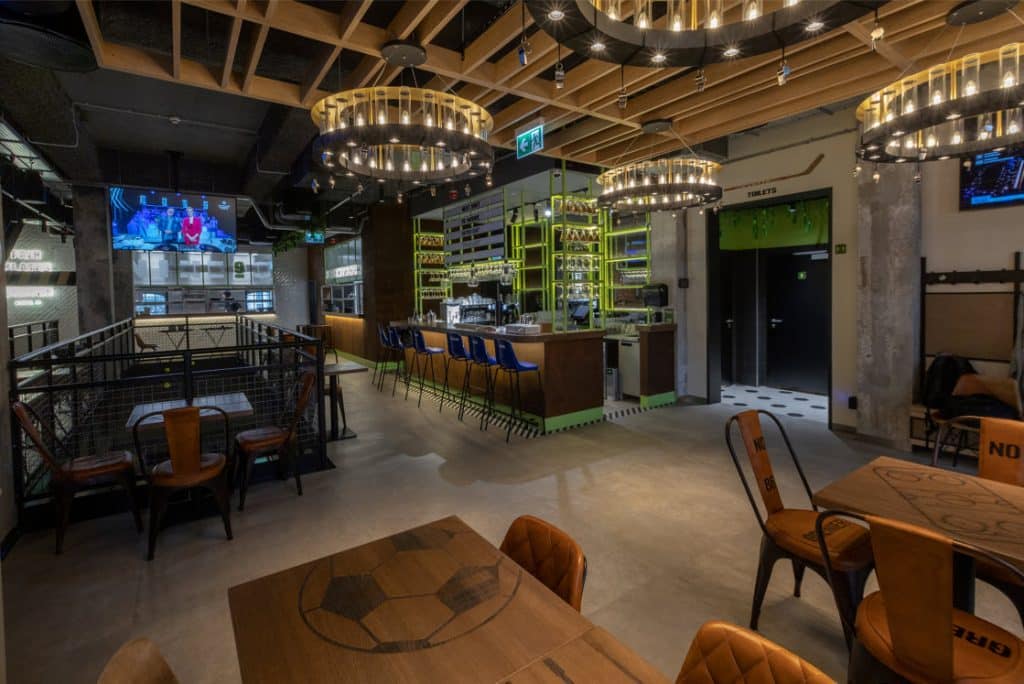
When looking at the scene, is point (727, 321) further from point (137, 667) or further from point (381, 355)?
point (137, 667)

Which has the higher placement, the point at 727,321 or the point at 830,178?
the point at 830,178

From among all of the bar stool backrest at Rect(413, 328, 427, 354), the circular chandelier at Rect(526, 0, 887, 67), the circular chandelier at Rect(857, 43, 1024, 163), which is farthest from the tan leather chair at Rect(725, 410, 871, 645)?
the bar stool backrest at Rect(413, 328, 427, 354)

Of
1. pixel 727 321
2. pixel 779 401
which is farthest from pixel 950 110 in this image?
pixel 727 321

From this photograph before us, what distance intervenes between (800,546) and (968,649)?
2.07 feet

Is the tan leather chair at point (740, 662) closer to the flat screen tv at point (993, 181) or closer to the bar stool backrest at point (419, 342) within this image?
the flat screen tv at point (993, 181)

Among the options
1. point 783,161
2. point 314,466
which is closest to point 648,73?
point 783,161

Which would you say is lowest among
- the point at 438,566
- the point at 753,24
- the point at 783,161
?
the point at 438,566

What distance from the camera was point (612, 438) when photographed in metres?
5.51

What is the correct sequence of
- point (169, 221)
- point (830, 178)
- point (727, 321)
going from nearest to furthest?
point (830, 178) < point (169, 221) < point (727, 321)

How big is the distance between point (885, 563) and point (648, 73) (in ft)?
12.9

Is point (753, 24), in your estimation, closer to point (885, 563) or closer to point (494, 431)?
point (885, 563)

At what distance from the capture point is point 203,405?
12.6 feet

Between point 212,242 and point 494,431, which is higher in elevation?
point 212,242

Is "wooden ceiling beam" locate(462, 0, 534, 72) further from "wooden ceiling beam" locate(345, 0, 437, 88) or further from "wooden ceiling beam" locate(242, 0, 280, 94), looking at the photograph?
"wooden ceiling beam" locate(242, 0, 280, 94)
